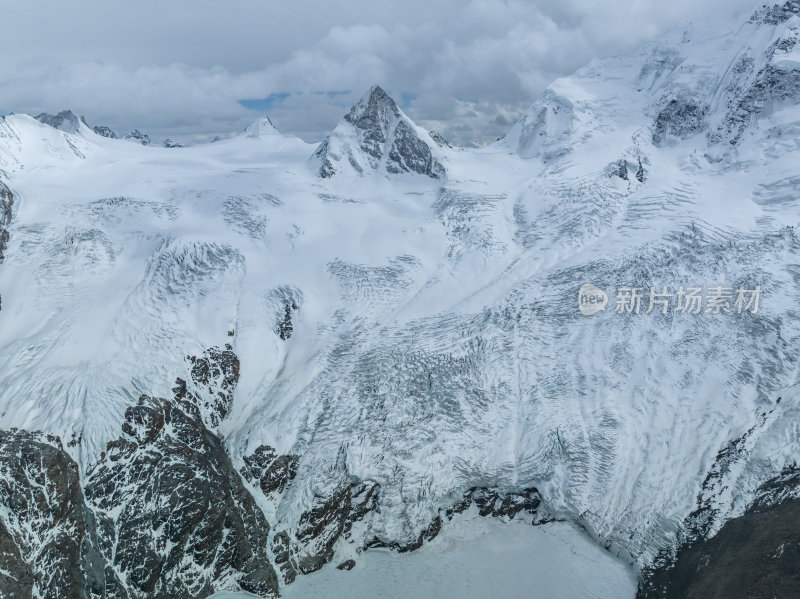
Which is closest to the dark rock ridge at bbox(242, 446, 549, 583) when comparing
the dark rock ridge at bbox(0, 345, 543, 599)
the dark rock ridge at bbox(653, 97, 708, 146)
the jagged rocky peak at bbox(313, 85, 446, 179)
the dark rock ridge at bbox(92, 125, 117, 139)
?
the dark rock ridge at bbox(0, 345, 543, 599)

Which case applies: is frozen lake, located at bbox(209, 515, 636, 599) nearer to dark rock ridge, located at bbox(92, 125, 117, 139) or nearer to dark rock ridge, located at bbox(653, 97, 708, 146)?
dark rock ridge, located at bbox(653, 97, 708, 146)

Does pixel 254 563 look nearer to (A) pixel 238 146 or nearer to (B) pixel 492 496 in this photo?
(B) pixel 492 496

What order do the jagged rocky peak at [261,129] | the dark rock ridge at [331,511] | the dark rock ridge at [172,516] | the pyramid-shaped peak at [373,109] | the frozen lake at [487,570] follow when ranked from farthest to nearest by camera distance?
the jagged rocky peak at [261,129] < the pyramid-shaped peak at [373,109] < the dark rock ridge at [331,511] < the dark rock ridge at [172,516] < the frozen lake at [487,570]

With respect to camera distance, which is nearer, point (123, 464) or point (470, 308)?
point (123, 464)

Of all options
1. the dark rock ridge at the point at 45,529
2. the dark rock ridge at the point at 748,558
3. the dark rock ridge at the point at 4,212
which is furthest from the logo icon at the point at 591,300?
the dark rock ridge at the point at 4,212

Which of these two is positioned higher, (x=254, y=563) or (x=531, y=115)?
(x=531, y=115)

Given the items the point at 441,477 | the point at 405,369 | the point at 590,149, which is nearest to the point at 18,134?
the point at 405,369

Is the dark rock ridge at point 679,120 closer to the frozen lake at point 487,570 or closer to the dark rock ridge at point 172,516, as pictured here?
the frozen lake at point 487,570
